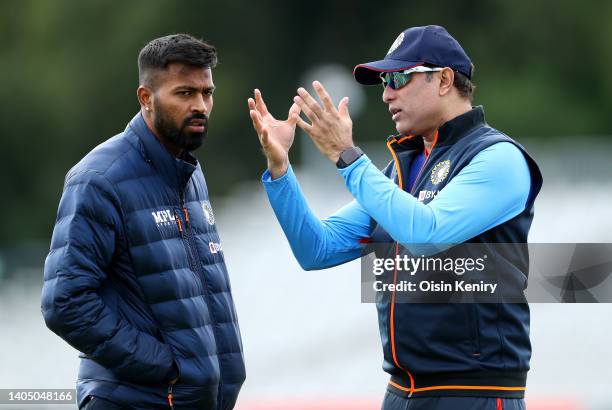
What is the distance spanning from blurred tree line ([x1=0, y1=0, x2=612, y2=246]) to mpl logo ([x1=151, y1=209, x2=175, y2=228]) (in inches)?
639

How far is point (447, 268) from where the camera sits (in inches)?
176

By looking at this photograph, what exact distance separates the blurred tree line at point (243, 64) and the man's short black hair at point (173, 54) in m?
16.0

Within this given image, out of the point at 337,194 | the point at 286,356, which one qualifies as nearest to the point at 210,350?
the point at 286,356

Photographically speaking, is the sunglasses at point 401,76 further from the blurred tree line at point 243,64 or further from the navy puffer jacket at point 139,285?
the blurred tree line at point 243,64

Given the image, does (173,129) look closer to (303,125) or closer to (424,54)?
(303,125)

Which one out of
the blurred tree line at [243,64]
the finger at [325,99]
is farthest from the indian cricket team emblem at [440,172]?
the blurred tree line at [243,64]

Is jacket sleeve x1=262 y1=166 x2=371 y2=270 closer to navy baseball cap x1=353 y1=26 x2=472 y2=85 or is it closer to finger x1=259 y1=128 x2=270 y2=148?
finger x1=259 y1=128 x2=270 y2=148

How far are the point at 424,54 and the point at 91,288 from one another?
1548 mm

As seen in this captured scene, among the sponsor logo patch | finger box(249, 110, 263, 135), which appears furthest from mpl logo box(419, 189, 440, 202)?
the sponsor logo patch

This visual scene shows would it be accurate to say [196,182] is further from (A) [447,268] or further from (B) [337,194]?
(B) [337,194]

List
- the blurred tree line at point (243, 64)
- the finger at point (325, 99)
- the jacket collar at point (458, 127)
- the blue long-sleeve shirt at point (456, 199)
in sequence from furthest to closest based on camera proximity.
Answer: the blurred tree line at point (243, 64) → the jacket collar at point (458, 127) → the finger at point (325, 99) → the blue long-sleeve shirt at point (456, 199)

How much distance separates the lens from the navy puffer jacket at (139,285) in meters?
4.23

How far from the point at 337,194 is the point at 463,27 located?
10.6 meters

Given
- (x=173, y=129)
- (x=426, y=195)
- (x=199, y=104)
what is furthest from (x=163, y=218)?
(x=426, y=195)
